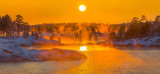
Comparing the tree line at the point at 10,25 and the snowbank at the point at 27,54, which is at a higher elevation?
the tree line at the point at 10,25

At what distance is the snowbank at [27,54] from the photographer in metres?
24.0

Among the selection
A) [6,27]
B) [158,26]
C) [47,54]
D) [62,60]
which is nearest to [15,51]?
[47,54]

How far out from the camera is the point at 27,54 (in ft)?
81.7

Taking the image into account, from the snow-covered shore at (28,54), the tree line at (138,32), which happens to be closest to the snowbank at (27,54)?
the snow-covered shore at (28,54)

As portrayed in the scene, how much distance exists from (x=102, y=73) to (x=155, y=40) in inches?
2686

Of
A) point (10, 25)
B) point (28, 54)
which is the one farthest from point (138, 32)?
point (28, 54)

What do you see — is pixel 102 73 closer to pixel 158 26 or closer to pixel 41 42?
pixel 41 42

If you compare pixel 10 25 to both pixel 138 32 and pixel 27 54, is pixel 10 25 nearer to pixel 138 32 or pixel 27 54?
pixel 138 32

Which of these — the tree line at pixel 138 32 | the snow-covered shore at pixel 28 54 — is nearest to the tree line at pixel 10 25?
the tree line at pixel 138 32

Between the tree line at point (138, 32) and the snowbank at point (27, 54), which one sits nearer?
the snowbank at point (27, 54)

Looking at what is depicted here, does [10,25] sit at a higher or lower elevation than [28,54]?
higher

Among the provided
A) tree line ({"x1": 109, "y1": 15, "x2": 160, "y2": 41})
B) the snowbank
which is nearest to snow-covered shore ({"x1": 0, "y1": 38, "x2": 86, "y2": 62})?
the snowbank

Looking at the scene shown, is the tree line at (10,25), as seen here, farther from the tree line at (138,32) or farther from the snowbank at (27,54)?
the snowbank at (27,54)

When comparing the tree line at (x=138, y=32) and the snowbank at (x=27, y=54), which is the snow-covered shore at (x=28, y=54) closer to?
the snowbank at (x=27, y=54)
